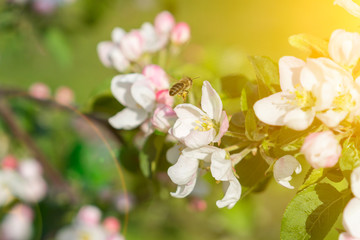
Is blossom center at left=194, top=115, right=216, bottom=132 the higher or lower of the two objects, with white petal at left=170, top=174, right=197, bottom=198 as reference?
higher

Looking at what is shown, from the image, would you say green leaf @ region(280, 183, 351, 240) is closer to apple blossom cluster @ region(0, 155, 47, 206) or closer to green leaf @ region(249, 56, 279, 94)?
green leaf @ region(249, 56, 279, 94)

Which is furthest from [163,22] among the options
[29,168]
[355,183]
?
[29,168]

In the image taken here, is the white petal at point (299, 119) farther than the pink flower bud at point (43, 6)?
No

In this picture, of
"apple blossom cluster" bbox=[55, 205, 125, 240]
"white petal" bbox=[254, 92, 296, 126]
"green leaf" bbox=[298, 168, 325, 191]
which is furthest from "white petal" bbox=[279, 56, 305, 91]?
"apple blossom cluster" bbox=[55, 205, 125, 240]

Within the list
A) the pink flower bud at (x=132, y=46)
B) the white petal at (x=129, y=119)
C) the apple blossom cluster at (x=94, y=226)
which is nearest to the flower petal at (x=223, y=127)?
the white petal at (x=129, y=119)

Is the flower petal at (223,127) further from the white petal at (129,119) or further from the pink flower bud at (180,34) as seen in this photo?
the pink flower bud at (180,34)

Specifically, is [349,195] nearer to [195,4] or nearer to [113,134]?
[113,134]
